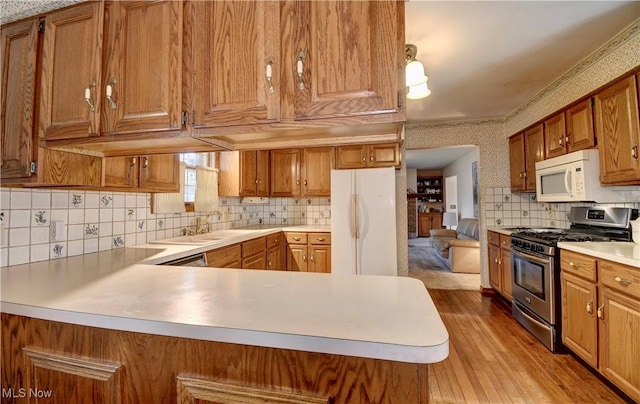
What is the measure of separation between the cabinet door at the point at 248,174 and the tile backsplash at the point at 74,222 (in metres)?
0.73

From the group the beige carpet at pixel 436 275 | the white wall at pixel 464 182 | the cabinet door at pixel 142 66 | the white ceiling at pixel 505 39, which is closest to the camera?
the cabinet door at pixel 142 66

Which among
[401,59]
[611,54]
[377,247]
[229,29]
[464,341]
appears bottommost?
[464,341]

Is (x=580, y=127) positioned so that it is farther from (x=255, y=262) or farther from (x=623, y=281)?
(x=255, y=262)

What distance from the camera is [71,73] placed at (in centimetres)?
117

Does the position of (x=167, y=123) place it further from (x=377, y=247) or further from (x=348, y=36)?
(x=377, y=247)

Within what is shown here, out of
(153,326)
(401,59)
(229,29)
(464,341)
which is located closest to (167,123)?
(229,29)

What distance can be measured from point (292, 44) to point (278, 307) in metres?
0.86

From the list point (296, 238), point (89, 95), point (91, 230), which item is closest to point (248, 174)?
point (296, 238)

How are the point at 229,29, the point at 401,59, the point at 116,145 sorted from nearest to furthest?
the point at 401,59 < the point at 229,29 < the point at 116,145

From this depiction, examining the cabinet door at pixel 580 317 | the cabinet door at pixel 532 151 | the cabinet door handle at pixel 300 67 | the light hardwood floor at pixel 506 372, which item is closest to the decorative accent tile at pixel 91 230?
the cabinet door handle at pixel 300 67

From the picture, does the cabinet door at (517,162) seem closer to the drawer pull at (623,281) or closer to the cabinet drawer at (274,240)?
the drawer pull at (623,281)

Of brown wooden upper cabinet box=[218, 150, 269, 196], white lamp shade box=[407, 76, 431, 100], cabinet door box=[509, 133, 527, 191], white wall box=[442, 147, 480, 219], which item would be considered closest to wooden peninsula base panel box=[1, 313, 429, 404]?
white lamp shade box=[407, 76, 431, 100]

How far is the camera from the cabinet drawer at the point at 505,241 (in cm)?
298

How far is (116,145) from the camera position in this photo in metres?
1.29
